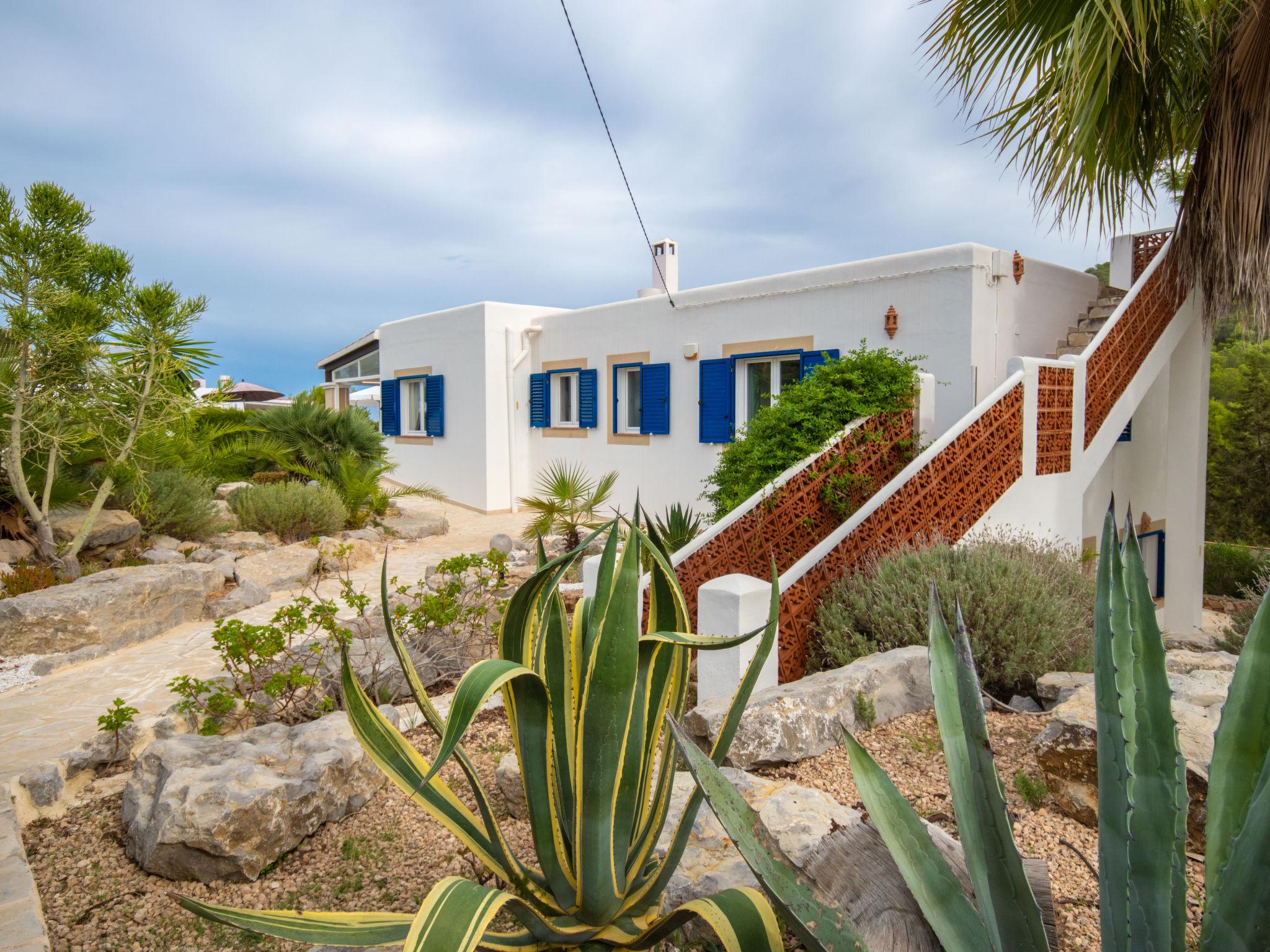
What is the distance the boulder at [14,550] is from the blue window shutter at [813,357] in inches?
344

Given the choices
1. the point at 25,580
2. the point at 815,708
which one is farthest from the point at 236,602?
the point at 815,708

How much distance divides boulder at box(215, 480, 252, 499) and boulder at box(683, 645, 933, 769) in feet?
35.3

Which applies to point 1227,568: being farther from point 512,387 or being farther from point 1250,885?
point 1250,885

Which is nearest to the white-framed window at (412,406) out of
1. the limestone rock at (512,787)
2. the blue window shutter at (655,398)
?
the blue window shutter at (655,398)

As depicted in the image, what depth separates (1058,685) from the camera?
391 centimetres

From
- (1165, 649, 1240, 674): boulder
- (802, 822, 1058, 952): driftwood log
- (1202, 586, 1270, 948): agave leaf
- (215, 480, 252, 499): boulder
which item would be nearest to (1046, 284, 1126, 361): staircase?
(1165, 649, 1240, 674): boulder

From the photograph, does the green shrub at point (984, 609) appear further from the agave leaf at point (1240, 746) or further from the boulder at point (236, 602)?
the boulder at point (236, 602)

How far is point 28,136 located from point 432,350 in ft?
25.5

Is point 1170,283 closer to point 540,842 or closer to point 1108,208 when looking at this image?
point 1108,208

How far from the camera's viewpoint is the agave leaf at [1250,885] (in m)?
1.13

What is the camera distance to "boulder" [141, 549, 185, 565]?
904cm

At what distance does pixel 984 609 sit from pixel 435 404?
41.2ft

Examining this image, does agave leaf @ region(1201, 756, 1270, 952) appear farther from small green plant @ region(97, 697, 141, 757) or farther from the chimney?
the chimney

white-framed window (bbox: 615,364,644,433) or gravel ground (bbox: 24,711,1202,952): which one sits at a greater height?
white-framed window (bbox: 615,364,644,433)
